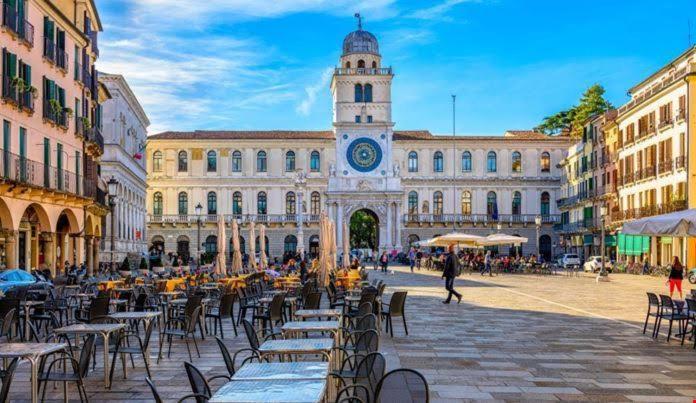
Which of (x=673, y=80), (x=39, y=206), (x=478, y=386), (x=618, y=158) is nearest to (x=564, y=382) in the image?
(x=478, y=386)

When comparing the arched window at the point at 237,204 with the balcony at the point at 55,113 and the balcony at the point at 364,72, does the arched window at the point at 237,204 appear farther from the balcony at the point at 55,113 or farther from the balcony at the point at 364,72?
the balcony at the point at 55,113

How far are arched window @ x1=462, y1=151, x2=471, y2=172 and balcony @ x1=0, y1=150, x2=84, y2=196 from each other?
55.5 m

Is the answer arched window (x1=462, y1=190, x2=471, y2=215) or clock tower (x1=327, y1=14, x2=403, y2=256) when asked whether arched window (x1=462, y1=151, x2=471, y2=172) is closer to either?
arched window (x1=462, y1=190, x2=471, y2=215)

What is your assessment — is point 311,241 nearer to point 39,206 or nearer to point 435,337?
point 39,206

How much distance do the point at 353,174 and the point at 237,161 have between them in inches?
497

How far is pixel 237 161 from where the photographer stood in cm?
8362

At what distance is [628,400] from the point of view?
31.3 feet

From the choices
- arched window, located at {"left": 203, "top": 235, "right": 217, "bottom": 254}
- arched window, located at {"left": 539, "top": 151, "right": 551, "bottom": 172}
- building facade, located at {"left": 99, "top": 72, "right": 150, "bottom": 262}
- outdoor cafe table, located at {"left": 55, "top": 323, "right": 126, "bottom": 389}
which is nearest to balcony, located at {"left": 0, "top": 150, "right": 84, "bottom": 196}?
building facade, located at {"left": 99, "top": 72, "right": 150, "bottom": 262}

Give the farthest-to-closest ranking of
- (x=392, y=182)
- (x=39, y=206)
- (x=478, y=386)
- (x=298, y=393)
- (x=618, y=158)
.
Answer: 1. (x=392, y=182)
2. (x=618, y=158)
3. (x=39, y=206)
4. (x=478, y=386)
5. (x=298, y=393)

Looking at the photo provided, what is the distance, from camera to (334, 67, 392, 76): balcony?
81.0m

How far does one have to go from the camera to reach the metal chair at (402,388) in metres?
6.21

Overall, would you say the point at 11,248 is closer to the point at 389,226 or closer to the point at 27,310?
the point at 27,310

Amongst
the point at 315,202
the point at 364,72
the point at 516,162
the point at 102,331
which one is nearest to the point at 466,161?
the point at 516,162

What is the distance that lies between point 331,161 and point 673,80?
41144 mm
